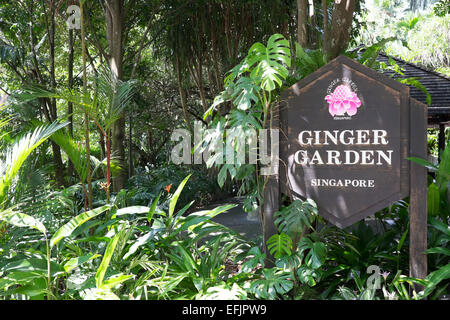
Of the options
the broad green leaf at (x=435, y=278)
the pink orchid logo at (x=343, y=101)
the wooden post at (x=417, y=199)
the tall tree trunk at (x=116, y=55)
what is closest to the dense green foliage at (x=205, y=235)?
the broad green leaf at (x=435, y=278)

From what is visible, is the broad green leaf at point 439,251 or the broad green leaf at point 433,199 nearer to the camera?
the broad green leaf at point 439,251

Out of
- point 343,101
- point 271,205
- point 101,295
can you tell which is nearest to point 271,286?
point 271,205

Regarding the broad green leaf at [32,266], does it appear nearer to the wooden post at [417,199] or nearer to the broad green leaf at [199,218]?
the broad green leaf at [199,218]

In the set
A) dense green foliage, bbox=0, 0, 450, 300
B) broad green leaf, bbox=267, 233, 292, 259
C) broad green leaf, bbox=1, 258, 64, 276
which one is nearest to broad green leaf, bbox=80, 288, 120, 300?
dense green foliage, bbox=0, 0, 450, 300

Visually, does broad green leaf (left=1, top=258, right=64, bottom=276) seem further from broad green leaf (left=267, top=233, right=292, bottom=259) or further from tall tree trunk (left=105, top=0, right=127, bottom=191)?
tall tree trunk (left=105, top=0, right=127, bottom=191)

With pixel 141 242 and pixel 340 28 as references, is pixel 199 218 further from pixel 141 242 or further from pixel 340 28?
pixel 340 28

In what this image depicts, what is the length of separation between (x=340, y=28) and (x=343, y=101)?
88 cm

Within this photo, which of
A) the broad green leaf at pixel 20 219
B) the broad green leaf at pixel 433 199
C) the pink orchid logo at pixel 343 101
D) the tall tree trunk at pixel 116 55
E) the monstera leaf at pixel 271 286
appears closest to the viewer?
the broad green leaf at pixel 20 219

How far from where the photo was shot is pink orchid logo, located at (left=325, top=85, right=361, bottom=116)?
9.97 feet

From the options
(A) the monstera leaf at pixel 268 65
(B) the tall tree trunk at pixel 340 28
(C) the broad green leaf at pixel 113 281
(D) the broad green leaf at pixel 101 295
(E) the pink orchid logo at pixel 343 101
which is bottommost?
(D) the broad green leaf at pixel 101 295

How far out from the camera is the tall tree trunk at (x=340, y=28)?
359 centimetres

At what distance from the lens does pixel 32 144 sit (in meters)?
2.88

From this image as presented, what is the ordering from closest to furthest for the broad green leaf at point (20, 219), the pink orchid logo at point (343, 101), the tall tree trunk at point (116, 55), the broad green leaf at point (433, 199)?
the broad green leaf at point (20, 219) < the pink orchid logo at point (343, 101) < the broad green leaf at point (433, 199) < the tall tree trunk at point (116, 55)
